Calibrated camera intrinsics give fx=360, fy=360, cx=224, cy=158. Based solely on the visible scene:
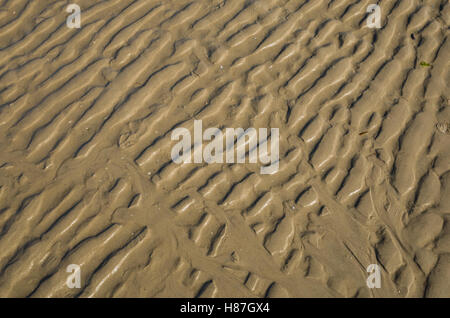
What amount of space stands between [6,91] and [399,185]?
3802mm

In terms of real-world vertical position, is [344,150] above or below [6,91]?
below

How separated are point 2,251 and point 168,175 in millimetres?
1367

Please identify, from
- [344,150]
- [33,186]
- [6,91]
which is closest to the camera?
[33,186]

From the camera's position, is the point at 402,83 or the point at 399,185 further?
the point at 402,83

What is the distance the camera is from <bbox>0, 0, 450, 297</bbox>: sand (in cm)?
271

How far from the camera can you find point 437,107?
11.8 ft

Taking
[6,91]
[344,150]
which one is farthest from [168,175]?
[6,91]

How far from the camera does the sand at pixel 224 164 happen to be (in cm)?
271

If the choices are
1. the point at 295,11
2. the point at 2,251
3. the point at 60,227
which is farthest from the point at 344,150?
the point at 2,251

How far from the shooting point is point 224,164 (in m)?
3.22
